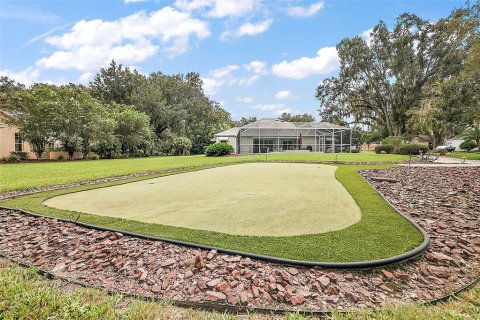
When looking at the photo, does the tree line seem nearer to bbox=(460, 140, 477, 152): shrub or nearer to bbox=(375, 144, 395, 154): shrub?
bbox=(375, 144, 395, 154): shrub

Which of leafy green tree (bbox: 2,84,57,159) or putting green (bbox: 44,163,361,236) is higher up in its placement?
leafy green tree (bbox: 2,84,57,159)

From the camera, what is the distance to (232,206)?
4984 millimetres

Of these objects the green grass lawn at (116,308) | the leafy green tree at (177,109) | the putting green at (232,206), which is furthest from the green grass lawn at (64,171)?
the leafy green tree at (177,109)

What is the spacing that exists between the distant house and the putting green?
77.6ft

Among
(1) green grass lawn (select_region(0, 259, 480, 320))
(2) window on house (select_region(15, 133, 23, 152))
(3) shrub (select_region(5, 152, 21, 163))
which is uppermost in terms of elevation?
(2) window on house (select_region(15, 133, 23, 152))

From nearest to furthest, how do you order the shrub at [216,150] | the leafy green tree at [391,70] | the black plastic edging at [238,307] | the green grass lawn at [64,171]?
1. the black plastic edging at [238,307]
2. the green grass lawn at [64,171]
3. the shrub at [216,150]
4. the leafy green tree at [391,70]

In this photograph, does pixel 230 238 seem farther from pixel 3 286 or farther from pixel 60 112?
pixel 60 112

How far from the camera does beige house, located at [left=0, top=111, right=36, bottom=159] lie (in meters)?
21.7

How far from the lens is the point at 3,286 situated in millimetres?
2334

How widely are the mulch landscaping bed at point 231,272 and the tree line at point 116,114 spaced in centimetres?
2031

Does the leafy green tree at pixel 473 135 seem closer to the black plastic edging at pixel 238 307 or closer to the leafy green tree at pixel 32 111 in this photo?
the black plastic edging at pixel 238 307

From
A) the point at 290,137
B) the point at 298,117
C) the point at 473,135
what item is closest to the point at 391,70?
the point at 473,135

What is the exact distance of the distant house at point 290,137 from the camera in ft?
101

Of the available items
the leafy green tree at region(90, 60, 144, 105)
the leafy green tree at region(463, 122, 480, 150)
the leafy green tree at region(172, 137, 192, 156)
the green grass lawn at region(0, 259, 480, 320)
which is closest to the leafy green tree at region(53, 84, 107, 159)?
the leafy green tree at region(172, 137, 192, 156)
